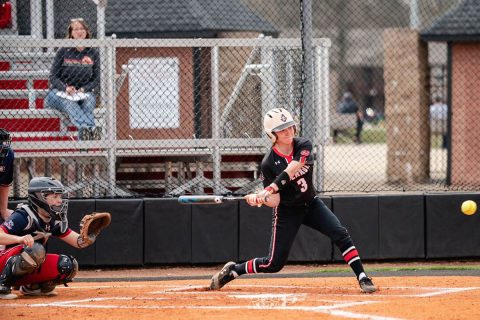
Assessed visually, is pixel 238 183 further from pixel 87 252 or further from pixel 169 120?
pixel 87 252

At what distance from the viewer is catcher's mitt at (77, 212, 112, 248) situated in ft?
33.0

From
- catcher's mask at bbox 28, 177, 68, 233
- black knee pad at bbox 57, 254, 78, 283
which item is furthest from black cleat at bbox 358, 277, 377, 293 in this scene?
catcher's mask at bbox 28, 177, 68, 233

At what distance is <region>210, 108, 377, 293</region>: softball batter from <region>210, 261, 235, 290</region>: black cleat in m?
0.01

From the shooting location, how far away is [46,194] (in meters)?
9.77

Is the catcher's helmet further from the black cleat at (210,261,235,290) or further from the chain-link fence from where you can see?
the chain-link fence

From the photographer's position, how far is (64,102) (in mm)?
12758

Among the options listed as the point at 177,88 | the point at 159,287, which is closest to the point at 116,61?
the point at 177,88

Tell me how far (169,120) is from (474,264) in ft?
12.6

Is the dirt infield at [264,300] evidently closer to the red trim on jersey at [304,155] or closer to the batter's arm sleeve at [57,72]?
Answer: the red trim on jersey at [304,155]

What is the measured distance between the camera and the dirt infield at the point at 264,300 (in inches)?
339

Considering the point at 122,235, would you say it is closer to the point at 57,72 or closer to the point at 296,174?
the point at 57,72

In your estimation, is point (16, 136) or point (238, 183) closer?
point (16, 136)

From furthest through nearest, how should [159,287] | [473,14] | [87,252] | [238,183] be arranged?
[473,14] → [238,183] → [87,252] → [159,287]

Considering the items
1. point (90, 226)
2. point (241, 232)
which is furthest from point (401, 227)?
point (90, 226)
